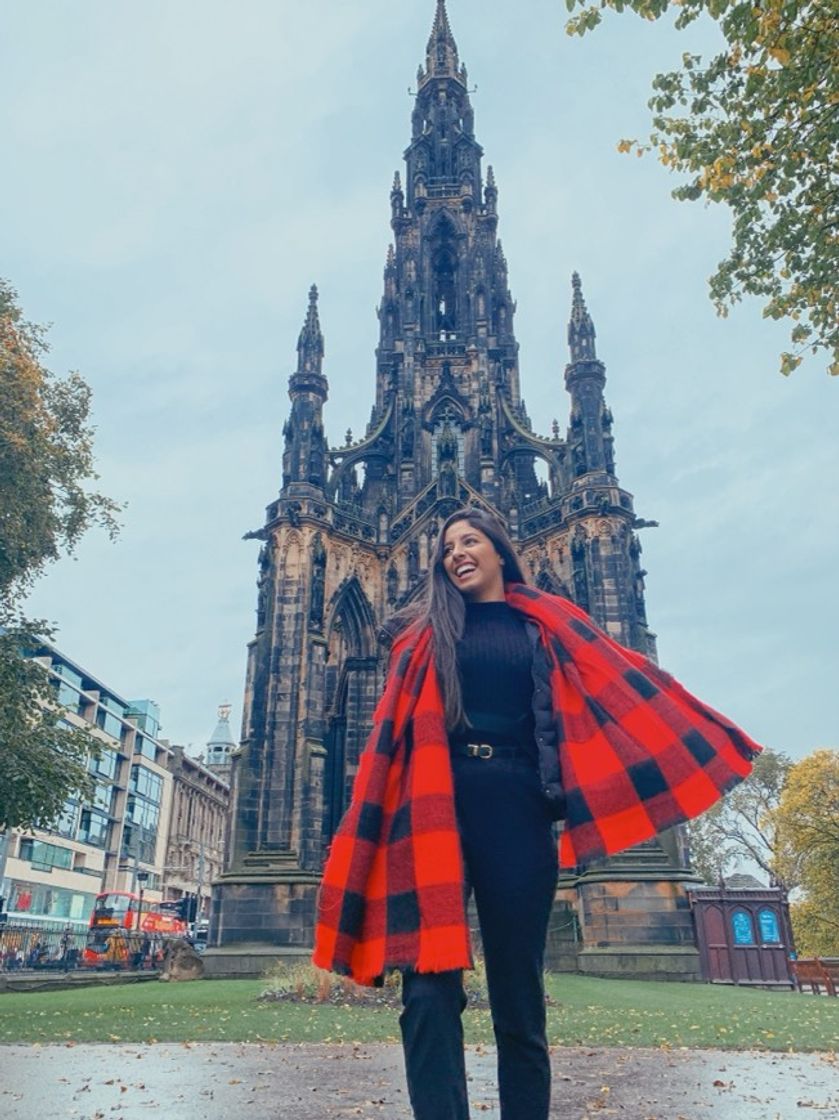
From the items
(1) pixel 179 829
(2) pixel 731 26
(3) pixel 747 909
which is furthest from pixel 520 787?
(1) pixel 179 829

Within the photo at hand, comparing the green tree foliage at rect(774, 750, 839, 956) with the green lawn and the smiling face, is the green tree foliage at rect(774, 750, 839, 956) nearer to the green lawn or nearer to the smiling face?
the green lawn

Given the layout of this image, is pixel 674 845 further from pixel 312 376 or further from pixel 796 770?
pixel 796 770

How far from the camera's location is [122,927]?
3319cm

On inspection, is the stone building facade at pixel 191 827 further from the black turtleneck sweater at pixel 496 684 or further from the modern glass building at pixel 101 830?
the black turtleneck sweater at pixel 496 684

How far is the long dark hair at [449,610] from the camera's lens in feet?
9.57

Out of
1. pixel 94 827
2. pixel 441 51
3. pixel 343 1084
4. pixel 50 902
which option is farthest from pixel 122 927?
pixel 441 51

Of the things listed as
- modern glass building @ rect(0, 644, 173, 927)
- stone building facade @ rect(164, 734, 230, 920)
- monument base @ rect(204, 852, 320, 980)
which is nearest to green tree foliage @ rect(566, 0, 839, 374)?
monument base @ rect(204, 852, 320, 980)

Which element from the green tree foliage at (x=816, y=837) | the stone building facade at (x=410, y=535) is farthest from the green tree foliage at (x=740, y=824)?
the stone building facade at (x=410, y=535)

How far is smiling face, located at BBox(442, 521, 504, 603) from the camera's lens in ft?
10.9

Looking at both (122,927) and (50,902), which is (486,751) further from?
(50,902)

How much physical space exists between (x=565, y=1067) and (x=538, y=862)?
4.23 meters

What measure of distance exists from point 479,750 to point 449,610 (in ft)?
1.74

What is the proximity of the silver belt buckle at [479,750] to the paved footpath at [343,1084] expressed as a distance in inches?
101

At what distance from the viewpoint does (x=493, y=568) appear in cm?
337
